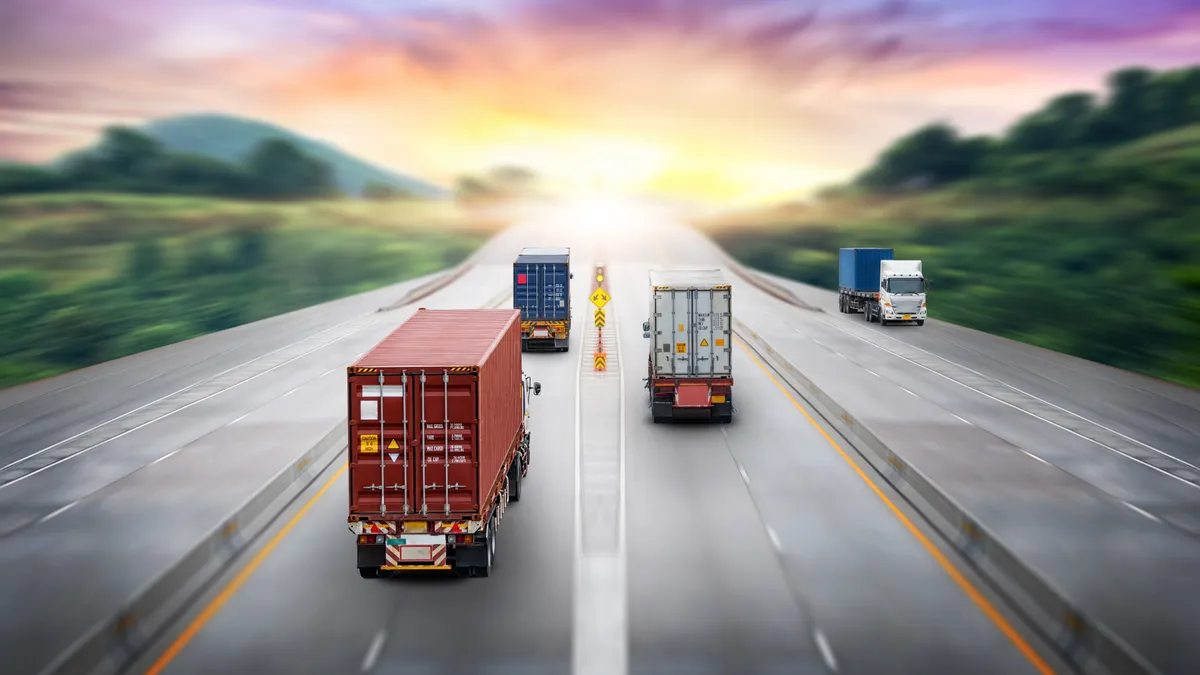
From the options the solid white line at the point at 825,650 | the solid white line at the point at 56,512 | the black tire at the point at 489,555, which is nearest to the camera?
the solid white line at the point at 825,650

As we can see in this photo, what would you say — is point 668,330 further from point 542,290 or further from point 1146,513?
point 542,290

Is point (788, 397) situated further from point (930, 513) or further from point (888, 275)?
point (888, 275)

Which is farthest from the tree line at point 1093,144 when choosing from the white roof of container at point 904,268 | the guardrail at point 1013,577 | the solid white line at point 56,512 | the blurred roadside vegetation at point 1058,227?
the solid white line at point 56,512

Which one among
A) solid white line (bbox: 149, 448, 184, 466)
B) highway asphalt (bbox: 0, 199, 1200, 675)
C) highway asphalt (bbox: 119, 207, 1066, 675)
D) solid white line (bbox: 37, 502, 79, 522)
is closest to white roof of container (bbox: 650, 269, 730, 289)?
highway asphalt (bbox: 0, 199, 1200, 675)

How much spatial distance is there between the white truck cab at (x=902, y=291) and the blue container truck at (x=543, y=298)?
18024mm

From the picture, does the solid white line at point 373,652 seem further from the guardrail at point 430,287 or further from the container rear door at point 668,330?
the guardrail at point 430,287

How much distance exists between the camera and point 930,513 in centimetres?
1702

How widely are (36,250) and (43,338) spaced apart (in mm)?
14108

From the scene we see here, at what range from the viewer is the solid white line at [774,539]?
15359 millimetres

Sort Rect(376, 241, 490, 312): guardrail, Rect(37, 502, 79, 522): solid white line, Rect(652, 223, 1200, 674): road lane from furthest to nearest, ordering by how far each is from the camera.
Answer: Rect(376, 241, 490, 312): guardrail, Rect(37, 502, 79, 522): solid white line, Rect(652, 223, 1200, 674): road lane

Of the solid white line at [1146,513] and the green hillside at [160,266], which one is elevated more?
the green hillside at [160,266]

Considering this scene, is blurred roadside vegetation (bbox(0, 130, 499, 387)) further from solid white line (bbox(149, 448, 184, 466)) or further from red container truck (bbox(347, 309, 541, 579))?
red container truck (bbox(347, 309, 541, 579))

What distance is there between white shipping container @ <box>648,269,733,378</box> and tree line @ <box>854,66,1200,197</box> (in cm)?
4321

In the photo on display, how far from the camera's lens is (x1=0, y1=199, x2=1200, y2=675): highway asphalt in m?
11.8
